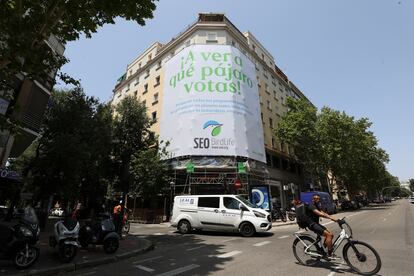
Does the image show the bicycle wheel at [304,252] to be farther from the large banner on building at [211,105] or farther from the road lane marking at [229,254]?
the large banner on building at [211,105]

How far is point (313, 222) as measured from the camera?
7457 mm

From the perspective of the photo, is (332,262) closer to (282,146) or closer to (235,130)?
(235,130)

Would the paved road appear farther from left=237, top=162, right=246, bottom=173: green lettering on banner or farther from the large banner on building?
the large banner on building

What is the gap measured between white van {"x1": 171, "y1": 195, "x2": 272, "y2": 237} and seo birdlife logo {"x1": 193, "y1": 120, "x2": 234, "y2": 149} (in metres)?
9.72

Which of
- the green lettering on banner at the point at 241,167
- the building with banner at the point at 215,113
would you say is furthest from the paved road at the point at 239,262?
the green lettering on banner at the point at 241,167

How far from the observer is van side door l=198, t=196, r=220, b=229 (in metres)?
15.1

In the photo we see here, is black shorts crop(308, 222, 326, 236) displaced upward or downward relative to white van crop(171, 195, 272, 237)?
downward

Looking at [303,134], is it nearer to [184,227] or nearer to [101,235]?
[184,227]

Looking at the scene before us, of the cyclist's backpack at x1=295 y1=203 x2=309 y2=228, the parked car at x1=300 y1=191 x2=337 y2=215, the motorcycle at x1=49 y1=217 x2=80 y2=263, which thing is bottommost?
the motorcycle at x1=49 y1=217 x2=80 y2=263

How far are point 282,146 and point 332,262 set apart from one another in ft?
104

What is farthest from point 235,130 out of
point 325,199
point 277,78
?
point 277,78

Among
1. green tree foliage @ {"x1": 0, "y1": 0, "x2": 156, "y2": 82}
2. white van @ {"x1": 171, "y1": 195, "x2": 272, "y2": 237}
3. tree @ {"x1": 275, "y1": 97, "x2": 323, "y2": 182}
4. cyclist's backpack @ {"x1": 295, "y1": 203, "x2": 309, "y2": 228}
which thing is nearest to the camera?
green tree foliage @ {"x1": 0, "y1": 0, "x2": 156, "y2": 82}

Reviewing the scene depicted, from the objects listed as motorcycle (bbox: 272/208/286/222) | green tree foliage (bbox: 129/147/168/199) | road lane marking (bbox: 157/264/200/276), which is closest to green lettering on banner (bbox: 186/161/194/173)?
green tree foliage (bbox: 129/147/168/199)

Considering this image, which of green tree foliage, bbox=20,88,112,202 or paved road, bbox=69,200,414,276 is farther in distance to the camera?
green tree foliage, bbox=20,88,112,202
